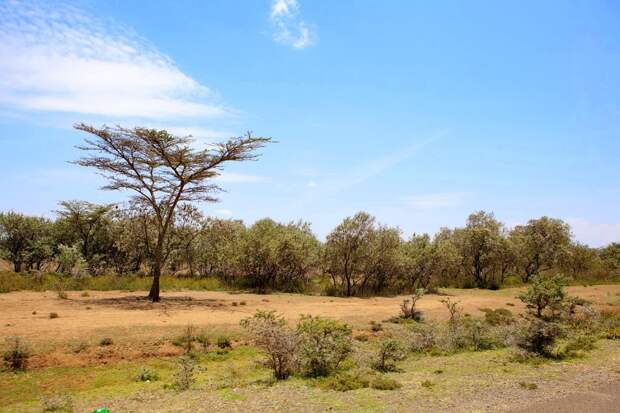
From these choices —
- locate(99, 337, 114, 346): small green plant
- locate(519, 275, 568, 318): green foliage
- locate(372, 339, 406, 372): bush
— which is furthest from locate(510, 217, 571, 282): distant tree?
locate(99, 337, 114, 346): small green plant

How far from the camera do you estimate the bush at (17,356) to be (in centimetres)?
1361

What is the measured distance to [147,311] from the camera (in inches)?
919

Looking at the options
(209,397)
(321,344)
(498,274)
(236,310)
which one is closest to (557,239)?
(498,274)

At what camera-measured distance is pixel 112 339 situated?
1664 centimetres

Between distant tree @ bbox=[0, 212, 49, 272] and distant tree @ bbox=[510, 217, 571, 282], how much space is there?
183 feet

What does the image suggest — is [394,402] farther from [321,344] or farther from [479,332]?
[479,332]

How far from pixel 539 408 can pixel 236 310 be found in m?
17.9

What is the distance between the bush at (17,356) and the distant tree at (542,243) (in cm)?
5156

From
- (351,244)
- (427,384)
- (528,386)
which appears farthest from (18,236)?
(528,386)

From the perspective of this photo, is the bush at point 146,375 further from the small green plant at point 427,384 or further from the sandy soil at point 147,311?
the small green plant at point 427,384

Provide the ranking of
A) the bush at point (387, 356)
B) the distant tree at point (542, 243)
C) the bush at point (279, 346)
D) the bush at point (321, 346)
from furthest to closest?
the distant tree at point (542, 243), the bush at point (387, 356), the bush at point (321, 346), the bush at point (279, 346)

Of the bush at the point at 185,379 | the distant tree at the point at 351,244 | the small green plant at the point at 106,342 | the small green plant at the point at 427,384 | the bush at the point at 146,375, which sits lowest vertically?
the bush at the point at 146,375

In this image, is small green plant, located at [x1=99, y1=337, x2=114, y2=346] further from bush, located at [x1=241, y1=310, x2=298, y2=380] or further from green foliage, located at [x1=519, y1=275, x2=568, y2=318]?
green foliage, located at [x1=519, y1=275, x2=568, y2=318]

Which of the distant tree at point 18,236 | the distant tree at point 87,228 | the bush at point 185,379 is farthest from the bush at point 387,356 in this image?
the distant tree at point 18,236
